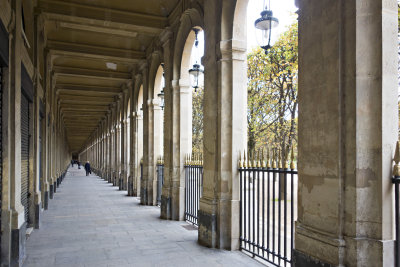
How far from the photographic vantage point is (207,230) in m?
6.80

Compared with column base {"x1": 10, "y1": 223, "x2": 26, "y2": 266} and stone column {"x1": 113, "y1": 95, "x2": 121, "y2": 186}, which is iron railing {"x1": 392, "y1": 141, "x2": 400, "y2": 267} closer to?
column base {"x1": 10, "y1": 223, "x2": 26, "y2": 266}

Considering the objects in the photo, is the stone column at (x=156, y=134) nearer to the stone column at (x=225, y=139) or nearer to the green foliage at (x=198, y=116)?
the stone column at (x=225, y=139)

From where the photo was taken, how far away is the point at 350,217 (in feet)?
11.8

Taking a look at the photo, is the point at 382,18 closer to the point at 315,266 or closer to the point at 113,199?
the point at 315,266

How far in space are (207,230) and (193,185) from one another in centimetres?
225

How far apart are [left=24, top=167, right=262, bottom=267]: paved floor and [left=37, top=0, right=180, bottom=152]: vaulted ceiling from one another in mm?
5997

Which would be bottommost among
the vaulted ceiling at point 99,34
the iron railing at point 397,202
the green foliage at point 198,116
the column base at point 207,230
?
the column base at point 207,230

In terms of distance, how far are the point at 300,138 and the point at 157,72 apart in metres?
9.00

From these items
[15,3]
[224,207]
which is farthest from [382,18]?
[15,3]

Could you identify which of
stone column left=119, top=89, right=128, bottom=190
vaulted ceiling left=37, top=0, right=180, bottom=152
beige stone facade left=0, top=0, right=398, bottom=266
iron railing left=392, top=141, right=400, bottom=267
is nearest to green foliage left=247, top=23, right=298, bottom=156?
beige stone facade left=0, top=0, right=398, bottom=266

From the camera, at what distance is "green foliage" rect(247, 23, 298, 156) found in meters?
13.2

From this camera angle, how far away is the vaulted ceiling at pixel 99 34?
9.94m

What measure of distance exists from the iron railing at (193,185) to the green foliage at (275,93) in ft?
16.3

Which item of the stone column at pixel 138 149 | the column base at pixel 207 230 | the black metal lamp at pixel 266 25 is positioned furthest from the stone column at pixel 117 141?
the black metal lamp at pixel 266 25
